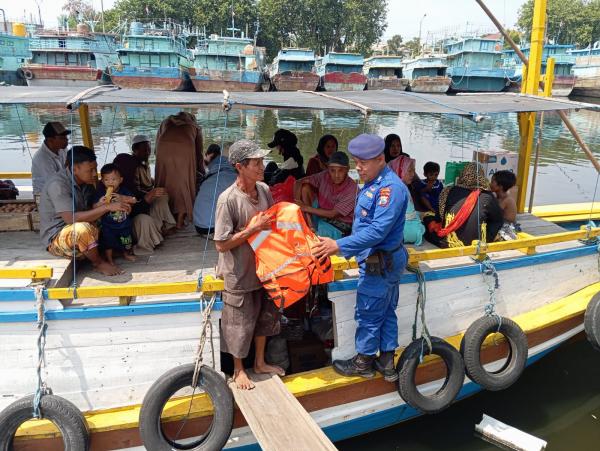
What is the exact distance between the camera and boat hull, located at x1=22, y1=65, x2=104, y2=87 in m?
29.8

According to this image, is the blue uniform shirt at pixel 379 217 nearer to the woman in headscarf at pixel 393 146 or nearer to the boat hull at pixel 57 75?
the woman in headscarf at pixel 393 146

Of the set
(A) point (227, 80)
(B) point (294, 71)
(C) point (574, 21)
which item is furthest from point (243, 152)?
(C) point (574, 21)

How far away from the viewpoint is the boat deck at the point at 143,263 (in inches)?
122

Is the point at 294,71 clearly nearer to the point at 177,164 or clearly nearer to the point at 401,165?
the point at 401,165

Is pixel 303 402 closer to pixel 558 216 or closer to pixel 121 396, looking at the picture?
pixel 121 396

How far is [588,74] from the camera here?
37.9m

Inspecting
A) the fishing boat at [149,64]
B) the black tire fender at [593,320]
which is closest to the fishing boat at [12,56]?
the fishing boat at [149,64]

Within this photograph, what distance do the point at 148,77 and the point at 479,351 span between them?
29838 mm

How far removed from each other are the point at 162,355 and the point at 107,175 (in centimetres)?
131

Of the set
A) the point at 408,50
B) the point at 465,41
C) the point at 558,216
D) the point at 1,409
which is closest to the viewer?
the point at 1,409

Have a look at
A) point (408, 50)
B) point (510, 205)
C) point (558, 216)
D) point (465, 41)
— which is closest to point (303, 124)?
point (558, 216)

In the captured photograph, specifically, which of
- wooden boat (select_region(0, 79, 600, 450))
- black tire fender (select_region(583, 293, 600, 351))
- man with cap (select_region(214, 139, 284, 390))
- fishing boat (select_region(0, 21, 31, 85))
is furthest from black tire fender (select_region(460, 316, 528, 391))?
fishing boat (select_region(0, 21, 31, 85))

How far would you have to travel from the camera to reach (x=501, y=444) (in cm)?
378

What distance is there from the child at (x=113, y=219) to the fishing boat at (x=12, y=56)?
37.0 m
